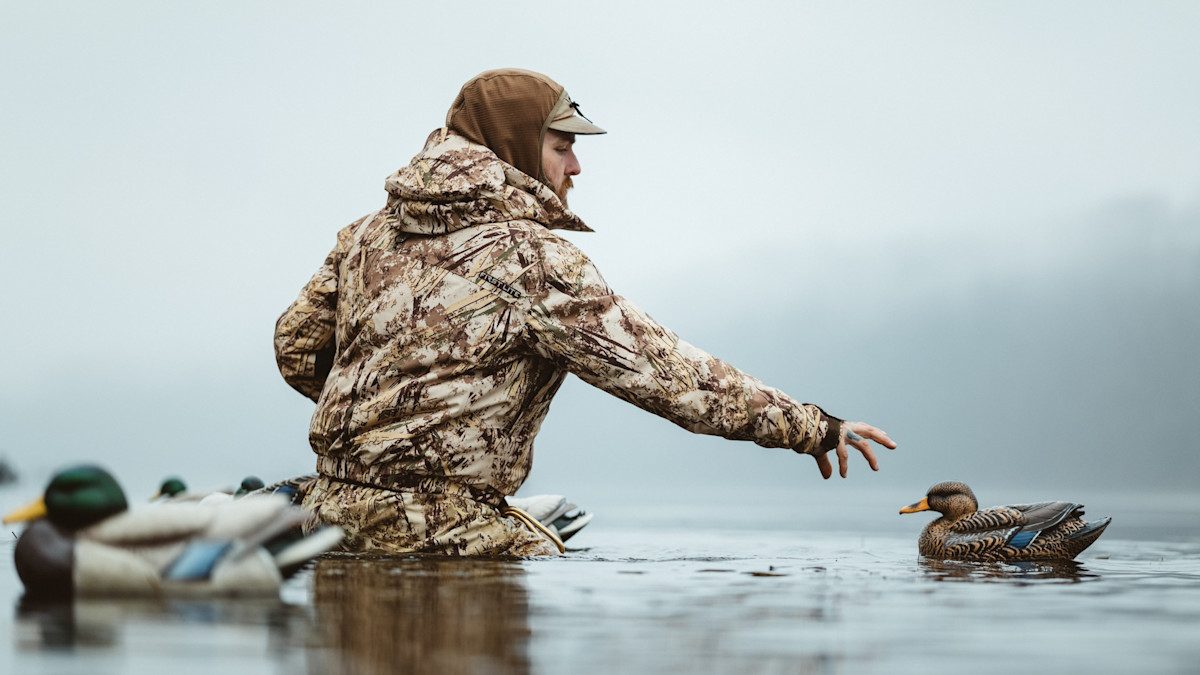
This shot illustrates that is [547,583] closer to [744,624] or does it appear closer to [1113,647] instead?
[744,624]

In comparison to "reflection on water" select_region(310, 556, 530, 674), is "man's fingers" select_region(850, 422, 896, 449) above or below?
above

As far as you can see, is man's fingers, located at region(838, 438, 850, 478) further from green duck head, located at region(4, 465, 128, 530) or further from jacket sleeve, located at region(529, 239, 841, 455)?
green duck head, located at region(4, 465, 128, 530)

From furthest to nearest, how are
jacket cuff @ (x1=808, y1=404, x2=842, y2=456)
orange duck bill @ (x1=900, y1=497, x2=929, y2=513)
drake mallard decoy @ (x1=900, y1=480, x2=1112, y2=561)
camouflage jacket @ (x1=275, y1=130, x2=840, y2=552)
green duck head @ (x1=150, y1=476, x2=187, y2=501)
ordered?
green duck head @ (x1=150, y1=476, x2=187, y2=501) < orange duck bill @ (x1=900, y1=497, x2=929, y2=513) < drake mallard decoy @ (x1=900, y1=480, x2=1112, y2=561) < jacket cuff @ (x1=808, y1=404, x2=842, y2=456) < camouflage jacket @ (x1=275, y1=130, x2=840, y2=552)

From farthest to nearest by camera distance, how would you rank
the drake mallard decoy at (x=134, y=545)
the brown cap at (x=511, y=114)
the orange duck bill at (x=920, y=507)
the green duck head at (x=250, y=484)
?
the green duck head at (x=250, y=484), the orange duck bill at (x=920, y=507), the brown cap at (x=511, y=114), the drake mallard decoy at (x=134, y=545)

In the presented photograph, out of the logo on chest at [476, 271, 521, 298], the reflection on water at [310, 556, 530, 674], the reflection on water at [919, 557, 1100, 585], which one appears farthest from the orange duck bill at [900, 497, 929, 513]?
the reflection on water at [310, 556, 530, 674]

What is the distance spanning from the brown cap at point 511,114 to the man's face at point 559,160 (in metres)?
0.05

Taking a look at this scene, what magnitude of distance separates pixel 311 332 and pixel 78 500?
2490mm

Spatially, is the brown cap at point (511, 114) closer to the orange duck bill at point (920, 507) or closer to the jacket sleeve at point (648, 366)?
the jacket sleeve at point (648, 366)

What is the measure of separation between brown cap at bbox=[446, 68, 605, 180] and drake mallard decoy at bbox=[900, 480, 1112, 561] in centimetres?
321

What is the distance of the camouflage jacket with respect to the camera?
4.86 meters

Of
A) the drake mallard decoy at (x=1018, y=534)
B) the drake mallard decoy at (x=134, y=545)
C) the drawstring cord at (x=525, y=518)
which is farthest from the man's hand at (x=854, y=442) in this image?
the drake mallard decoy at (x=134, y=545)

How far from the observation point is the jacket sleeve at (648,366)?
486 centimetres

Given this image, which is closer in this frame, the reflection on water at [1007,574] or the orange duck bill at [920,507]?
the reflection on water at [1007,574]

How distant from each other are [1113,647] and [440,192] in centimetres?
288
